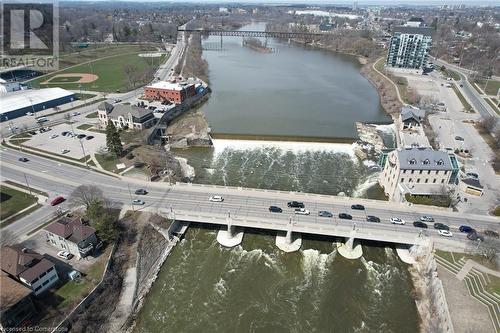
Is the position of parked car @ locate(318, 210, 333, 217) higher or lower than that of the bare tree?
higher

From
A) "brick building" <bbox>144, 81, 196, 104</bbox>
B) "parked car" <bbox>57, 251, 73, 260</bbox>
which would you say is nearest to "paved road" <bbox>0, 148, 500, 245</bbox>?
"parked car" <bbox>57, 251, 73, 260</bbox>

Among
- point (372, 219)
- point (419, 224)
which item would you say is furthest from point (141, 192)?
point (419, 224)

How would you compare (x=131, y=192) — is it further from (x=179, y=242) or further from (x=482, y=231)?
(x=482, y=231)

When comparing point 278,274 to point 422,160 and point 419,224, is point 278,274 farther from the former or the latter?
point 422,160

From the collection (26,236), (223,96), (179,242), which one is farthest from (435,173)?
(223,96)

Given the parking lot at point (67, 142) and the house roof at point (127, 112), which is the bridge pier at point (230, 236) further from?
the house roof at point (127, 112)

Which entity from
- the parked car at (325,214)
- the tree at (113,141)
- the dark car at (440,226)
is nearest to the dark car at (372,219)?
the parked car at (325,214)

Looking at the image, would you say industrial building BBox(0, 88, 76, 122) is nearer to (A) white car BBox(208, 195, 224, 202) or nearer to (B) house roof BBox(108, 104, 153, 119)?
(B) house roof BBox(108, 104, 153, 119)
